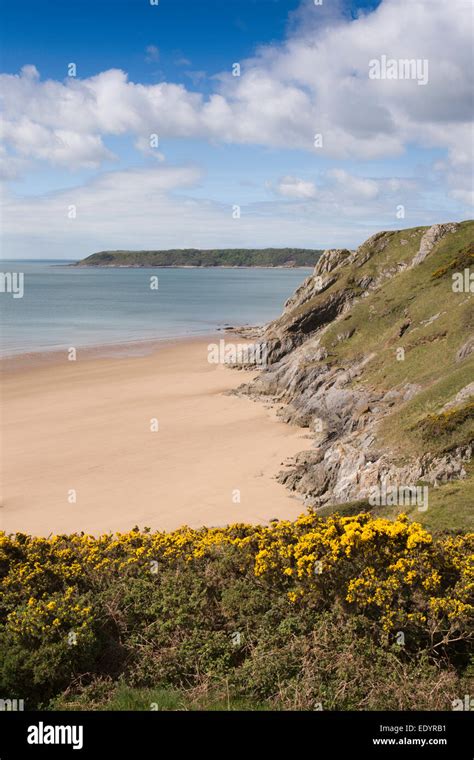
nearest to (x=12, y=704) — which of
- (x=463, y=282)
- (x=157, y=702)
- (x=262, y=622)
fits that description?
(x=157, y=702)

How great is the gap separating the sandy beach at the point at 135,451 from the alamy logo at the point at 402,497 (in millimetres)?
4924

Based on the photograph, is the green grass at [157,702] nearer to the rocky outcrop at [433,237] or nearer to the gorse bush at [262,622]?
the gorse bush at [262,622]

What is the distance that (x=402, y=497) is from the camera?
60.0ft

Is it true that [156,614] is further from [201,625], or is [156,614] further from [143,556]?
[143,556]

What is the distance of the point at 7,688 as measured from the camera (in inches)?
327

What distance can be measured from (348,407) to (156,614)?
25832 mm

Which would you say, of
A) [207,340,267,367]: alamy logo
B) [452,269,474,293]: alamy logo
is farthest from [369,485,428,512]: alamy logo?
[207,340,267,367]: alamy logo

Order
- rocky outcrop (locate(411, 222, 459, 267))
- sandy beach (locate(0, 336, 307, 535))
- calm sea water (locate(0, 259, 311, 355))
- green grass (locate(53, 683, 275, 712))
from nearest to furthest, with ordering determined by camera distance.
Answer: green grass (locate(53, 683, 275, 712)), sandy beach (locate(0, 336, 307, 535)), rocky outcrop (locate(411, 222, 459, 267)), calm sea water (locate(0, 259, 311, 355))

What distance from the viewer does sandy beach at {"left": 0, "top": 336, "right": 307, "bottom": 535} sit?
23.6 metres

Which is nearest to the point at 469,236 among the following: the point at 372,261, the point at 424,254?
the point at 424,254

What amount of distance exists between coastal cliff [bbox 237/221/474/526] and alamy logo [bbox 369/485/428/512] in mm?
380

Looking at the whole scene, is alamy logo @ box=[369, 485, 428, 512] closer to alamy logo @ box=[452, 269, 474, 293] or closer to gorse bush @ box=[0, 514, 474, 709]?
gorse bush @ box=[0, 514, 474, 709]

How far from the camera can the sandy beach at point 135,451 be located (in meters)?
23.6
